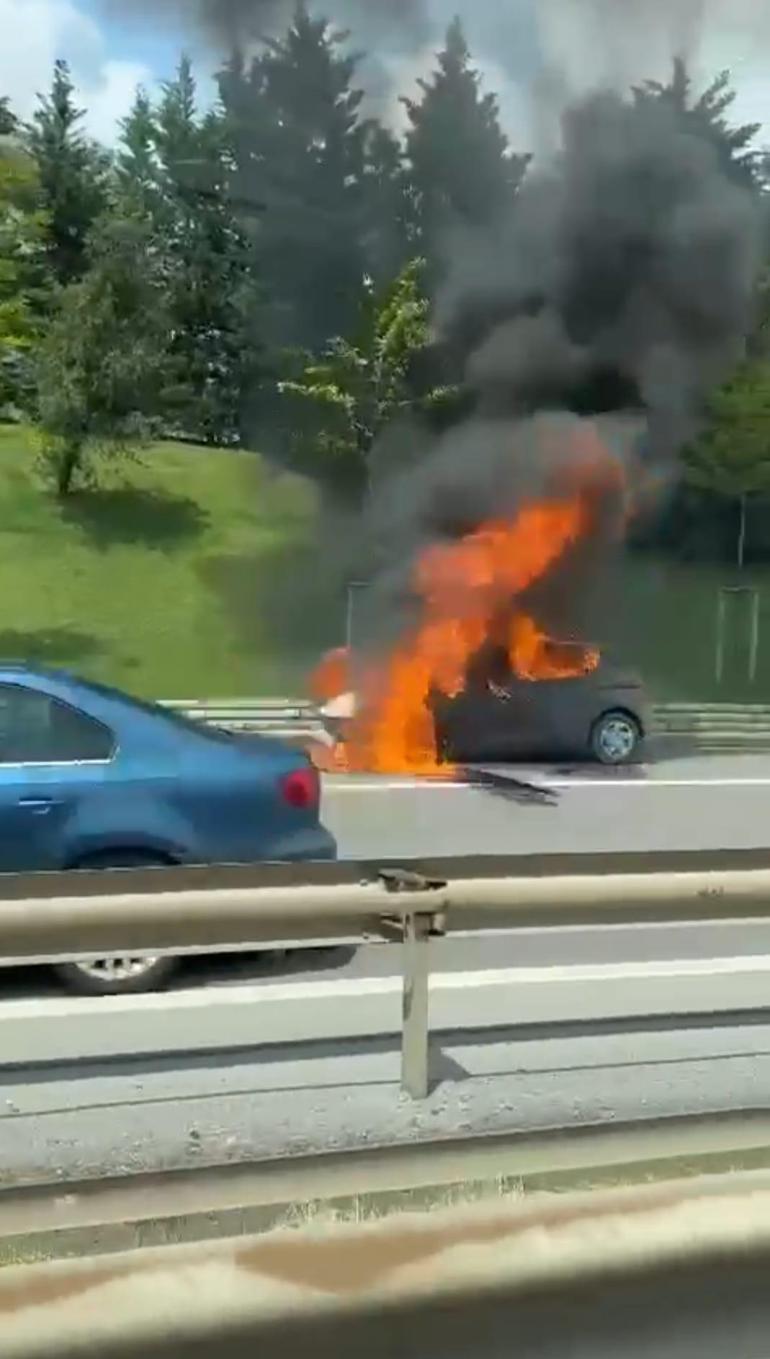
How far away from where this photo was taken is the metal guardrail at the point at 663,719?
281 inches

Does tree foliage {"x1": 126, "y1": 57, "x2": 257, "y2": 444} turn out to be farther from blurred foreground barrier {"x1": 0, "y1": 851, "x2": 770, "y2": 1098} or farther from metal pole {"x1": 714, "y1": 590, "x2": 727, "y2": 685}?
blurred foreground barrier {"x1": 0, "y1": 851, "x2": 770, "y2": 1098}

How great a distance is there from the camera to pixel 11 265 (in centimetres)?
2158

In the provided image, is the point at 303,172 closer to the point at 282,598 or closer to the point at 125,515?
the point at 282,598

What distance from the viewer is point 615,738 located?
39.5 ft

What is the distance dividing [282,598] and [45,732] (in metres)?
13.9

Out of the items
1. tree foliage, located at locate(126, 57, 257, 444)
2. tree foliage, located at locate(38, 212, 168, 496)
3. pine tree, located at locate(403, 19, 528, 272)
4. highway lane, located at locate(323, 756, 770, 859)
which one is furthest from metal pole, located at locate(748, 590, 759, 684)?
tree foliage, located at locate(38, 212, 168, 496)

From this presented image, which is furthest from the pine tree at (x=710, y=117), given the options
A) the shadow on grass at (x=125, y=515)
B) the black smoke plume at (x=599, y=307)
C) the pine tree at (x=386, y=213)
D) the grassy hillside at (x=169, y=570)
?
the shadow on grass at (x=125, y=515)

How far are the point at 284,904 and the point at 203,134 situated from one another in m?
18.1

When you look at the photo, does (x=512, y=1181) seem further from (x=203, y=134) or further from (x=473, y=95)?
(x=203, y=134)

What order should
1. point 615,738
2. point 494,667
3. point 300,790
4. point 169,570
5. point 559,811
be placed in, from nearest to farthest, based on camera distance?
point 300,790 → point 559,811 → point 615,738 → point 494,667 → point 169,570

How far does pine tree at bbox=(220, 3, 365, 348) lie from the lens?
56.6ft

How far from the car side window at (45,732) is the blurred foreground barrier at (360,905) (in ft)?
4.54

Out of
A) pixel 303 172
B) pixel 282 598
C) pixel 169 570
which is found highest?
pixel 303 172

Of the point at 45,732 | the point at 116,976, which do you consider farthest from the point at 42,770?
the point at 116,976
